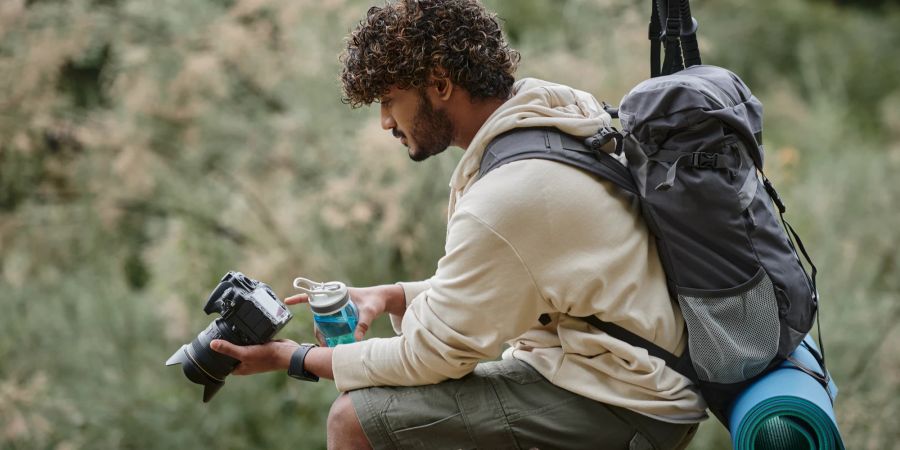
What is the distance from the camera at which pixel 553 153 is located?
203cm

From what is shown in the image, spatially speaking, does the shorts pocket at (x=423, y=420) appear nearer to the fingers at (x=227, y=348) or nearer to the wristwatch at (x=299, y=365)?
the wristwatch at (x=299, y=365)

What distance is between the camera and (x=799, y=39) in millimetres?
8148

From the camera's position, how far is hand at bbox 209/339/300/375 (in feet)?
7.32

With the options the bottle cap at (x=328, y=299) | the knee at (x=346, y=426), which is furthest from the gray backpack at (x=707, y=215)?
the knee at (x=346, y=426)

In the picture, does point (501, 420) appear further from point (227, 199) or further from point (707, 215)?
point (227, 199)

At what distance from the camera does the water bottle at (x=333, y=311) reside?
225cm

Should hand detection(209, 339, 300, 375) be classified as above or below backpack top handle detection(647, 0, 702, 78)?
below

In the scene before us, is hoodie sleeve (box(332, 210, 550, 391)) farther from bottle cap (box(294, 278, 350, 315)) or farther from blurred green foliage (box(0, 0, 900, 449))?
blurred green foliage (box(0, 0, 900, 449))

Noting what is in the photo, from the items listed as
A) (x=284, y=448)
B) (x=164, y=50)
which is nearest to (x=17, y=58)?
(x=164, y=50)

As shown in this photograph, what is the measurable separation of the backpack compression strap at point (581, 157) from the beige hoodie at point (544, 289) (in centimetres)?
2

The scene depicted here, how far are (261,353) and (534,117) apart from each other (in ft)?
2.71

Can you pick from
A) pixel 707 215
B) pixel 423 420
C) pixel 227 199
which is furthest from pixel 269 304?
pixel 227 199

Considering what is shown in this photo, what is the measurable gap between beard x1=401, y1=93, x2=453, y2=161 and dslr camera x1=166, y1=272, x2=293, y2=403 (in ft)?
1.64

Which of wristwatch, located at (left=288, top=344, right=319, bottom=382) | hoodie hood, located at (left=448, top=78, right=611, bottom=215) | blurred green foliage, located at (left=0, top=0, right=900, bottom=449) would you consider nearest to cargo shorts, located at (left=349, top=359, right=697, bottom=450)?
wristwatch, located at (left=288, top=344, right=319, bottom=382)
